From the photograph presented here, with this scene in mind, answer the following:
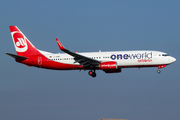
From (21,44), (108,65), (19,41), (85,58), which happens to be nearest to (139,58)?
(108,65)

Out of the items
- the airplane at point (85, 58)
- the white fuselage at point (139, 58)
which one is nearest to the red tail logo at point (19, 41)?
the airplane at point (85, 58)

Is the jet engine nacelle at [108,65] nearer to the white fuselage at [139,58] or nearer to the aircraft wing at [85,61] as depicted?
the white fuselage at [139,58]

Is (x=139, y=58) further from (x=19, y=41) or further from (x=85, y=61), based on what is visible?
(x=19, y=41)

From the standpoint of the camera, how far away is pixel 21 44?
64000 mm

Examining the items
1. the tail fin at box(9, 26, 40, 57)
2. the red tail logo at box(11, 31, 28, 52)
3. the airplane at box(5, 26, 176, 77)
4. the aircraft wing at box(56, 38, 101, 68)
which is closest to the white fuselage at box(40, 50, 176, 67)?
the airplane at box(5, 26, 176, 77)

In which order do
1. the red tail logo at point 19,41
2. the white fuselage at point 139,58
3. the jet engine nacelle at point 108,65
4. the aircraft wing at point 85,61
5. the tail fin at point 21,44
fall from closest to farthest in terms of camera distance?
1. the white fuselage at point 139,58
2. the jet engine nacelle at point 108,65
3. the aircraft wing at point 85,61
4. the tail fin at point 21,44
5. the red tail logo at point 19,41

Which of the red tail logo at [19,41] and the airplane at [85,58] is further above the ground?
the red tail logo at [19,41]

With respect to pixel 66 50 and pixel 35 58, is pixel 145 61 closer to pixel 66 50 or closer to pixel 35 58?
pixel 66 50

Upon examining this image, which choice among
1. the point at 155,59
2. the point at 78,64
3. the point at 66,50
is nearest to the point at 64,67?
the point at 78,64

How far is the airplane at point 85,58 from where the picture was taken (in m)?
55.9

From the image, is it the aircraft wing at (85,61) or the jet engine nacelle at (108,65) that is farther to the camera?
the aircraft wing at (85,61)

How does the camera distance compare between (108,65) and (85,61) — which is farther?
(85,61)

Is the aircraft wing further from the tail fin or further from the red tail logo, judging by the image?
the red tail logo

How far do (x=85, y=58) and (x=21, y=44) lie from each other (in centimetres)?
1556
